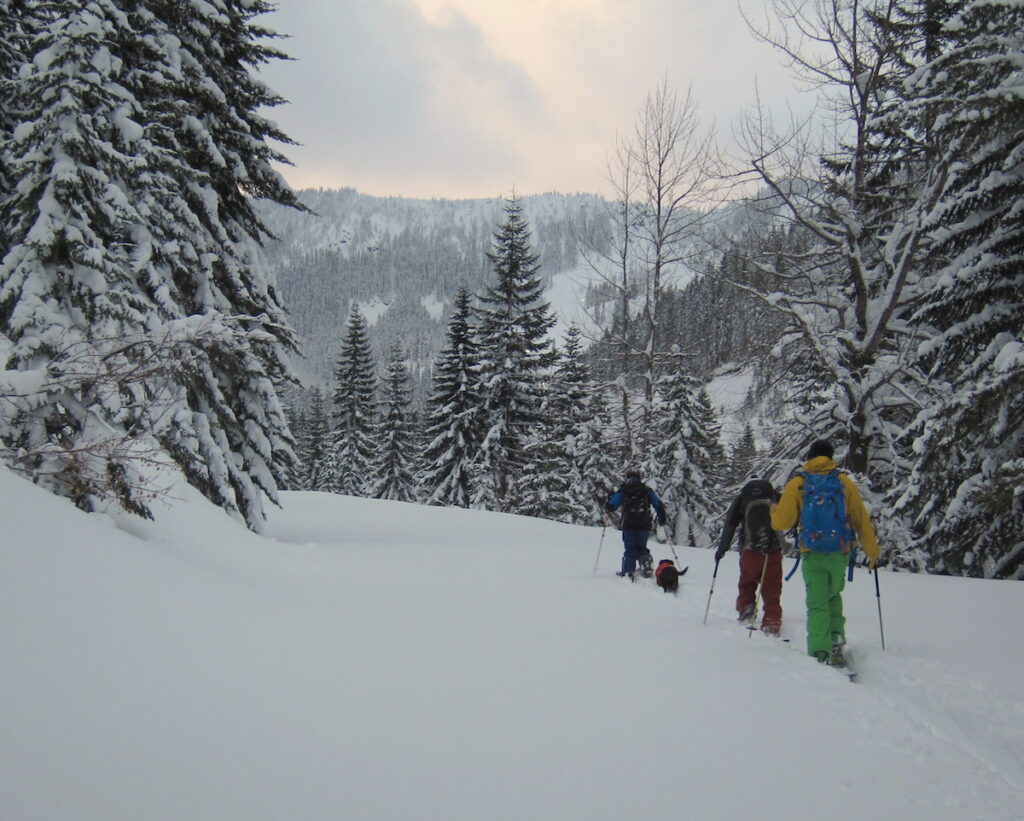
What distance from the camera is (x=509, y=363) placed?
27.9 m

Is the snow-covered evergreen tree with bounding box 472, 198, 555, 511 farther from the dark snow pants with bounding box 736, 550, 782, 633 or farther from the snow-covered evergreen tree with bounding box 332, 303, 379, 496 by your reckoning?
the dark snow pants with bounding box 736, 550, 782, 633

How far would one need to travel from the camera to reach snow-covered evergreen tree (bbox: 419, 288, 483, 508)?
1133 inches

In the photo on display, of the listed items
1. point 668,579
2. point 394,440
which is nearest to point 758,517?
point 668,579

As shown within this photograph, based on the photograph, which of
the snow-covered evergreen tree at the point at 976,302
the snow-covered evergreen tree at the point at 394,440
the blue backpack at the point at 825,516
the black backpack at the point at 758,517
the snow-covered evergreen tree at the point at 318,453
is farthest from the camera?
the snow-covered evergreen tree at the point at 318,453

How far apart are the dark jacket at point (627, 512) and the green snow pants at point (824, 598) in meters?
3.83

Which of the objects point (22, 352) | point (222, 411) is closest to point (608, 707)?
point (22, 352)

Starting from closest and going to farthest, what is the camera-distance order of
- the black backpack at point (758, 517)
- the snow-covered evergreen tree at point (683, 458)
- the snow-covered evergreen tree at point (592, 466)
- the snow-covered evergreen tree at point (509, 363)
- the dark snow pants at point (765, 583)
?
the dark snow pants at point (765, 583) → the black backpack at point (758, 517) → the snow-covered evergreen tree at point (509, 363) → the snow-covered evergreen tree at point (592, 466) → the snow-covered evergreen tree at point (683, 458)

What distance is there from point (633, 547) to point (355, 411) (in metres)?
32.2

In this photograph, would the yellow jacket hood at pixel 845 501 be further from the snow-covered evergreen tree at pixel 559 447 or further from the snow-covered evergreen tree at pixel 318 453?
the snow-covered evergreen tree at pixel 318 453

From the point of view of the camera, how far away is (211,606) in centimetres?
448

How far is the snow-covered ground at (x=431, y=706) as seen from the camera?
104 inches

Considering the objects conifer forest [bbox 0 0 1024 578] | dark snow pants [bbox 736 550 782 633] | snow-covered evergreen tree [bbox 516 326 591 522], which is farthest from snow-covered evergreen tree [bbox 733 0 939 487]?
snow-covered evergreen tree [bbox 516 326 591 522]

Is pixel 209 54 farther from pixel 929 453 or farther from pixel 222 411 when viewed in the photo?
pixel 929 453

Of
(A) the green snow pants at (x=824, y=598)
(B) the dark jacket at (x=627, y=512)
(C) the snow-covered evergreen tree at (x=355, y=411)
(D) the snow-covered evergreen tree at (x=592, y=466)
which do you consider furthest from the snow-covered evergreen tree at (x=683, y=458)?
(A) the green snow pants at (x=824, y=598)
